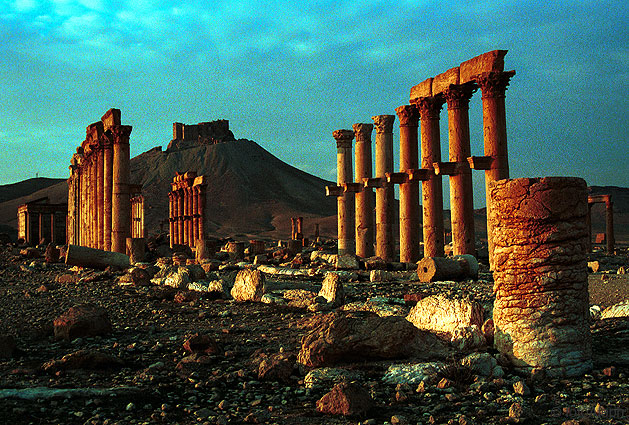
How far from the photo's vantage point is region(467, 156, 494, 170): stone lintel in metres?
18.7

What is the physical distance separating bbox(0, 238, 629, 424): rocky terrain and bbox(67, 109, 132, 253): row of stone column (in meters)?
15.5

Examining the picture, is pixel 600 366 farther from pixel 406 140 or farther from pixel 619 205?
pixel 619 205

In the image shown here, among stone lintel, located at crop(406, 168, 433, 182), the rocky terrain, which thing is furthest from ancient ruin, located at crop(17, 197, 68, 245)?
the rocky terrain

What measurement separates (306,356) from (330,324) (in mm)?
492

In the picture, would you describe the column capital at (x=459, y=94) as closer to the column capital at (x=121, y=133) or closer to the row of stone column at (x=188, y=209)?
the column capital at (x=121, y=133)

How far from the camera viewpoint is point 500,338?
6.77 metres

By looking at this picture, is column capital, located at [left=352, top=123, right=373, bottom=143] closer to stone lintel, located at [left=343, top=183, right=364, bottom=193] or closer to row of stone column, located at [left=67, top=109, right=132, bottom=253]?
stone lintel, located at [left=343, top=183, right=364, bottom=193]

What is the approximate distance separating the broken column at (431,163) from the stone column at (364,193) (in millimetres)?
4769

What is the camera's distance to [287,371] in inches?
253

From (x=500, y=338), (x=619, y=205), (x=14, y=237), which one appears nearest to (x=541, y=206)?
(x=500, y=338)

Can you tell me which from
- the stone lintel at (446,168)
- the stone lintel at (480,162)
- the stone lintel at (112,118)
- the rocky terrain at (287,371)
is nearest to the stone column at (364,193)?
the stone lintel at (446,168)

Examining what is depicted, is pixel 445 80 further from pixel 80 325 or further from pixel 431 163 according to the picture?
pixel 80 325

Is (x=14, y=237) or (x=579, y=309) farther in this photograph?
(x=14, y=237)

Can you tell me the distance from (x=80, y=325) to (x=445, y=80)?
15.6 metres
